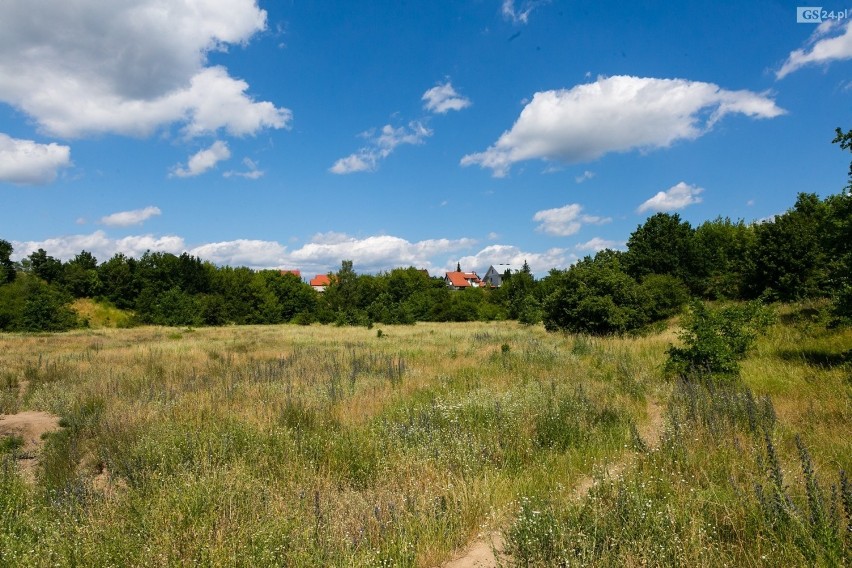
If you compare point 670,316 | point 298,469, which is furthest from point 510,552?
point 670,316

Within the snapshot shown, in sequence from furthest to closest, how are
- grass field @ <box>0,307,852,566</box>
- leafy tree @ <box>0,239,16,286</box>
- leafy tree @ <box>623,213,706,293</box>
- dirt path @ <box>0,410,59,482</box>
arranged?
leafy tree @ <box>0,239,16,286</box>, leafy tree @ <box>623,213,706,293</box>, dirt path @ <box>0,410,59,482</box>, grass field @ <box>0,307,852,566</box>

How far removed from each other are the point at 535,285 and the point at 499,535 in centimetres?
5942

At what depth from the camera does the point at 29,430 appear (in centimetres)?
754

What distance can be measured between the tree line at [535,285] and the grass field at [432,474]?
6.14 metres

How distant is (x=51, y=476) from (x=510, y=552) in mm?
5855

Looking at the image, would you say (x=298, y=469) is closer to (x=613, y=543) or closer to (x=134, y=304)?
(x=613, y=543)

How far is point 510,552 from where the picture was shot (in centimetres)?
341

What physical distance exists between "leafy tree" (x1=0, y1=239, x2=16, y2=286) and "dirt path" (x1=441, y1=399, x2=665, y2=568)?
69871 mm

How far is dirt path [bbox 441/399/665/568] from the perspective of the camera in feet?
11.5

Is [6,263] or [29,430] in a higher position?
[6,263]

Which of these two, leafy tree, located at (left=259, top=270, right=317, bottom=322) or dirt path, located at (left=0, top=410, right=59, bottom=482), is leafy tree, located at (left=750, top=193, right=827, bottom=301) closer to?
dirt path, located at (left=0, top=410, right=59, bottom=482)

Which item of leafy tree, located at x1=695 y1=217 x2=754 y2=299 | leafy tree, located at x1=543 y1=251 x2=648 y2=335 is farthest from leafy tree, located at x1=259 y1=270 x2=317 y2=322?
leafy tree, located at x1=695 y1=217 x2=754 y2=299

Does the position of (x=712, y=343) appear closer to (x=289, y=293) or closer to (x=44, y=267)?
(x=289, y=293)

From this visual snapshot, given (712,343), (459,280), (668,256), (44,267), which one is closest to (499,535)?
(712,343)
